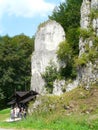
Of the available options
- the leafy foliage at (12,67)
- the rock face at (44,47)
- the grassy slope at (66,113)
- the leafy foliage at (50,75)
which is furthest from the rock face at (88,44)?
the leafy foliage at (12,67)

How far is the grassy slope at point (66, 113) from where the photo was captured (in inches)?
952

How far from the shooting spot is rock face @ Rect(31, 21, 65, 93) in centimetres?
5462

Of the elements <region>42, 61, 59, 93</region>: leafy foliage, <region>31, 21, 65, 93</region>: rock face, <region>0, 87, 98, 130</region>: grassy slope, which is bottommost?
<region>0, 87, 98, 130</region>: grassy slope

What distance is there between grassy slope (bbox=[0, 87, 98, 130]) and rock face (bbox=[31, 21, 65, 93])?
805 inches

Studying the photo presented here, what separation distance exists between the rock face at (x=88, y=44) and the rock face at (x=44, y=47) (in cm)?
1294

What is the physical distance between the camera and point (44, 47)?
181 ft

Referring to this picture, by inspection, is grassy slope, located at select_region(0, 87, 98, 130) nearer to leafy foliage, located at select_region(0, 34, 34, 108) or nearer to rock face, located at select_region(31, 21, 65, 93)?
rock face, located at select_region(31, 21, 65, 93)

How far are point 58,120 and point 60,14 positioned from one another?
39.5 meters

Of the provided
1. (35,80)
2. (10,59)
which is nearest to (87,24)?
(35,80)

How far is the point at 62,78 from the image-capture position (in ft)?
167

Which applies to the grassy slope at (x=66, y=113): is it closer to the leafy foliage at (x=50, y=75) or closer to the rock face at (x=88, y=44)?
the rock face at (x=88, y=44)

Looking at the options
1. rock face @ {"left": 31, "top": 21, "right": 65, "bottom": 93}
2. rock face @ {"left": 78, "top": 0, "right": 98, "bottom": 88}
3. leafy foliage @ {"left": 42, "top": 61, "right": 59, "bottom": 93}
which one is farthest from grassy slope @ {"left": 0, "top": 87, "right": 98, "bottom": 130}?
rock face @ {"left": 31, "top": 21, "right": 65, "bottom": 93}

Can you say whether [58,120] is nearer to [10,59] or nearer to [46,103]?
[46,103]

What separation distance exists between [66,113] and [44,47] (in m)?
25.7
